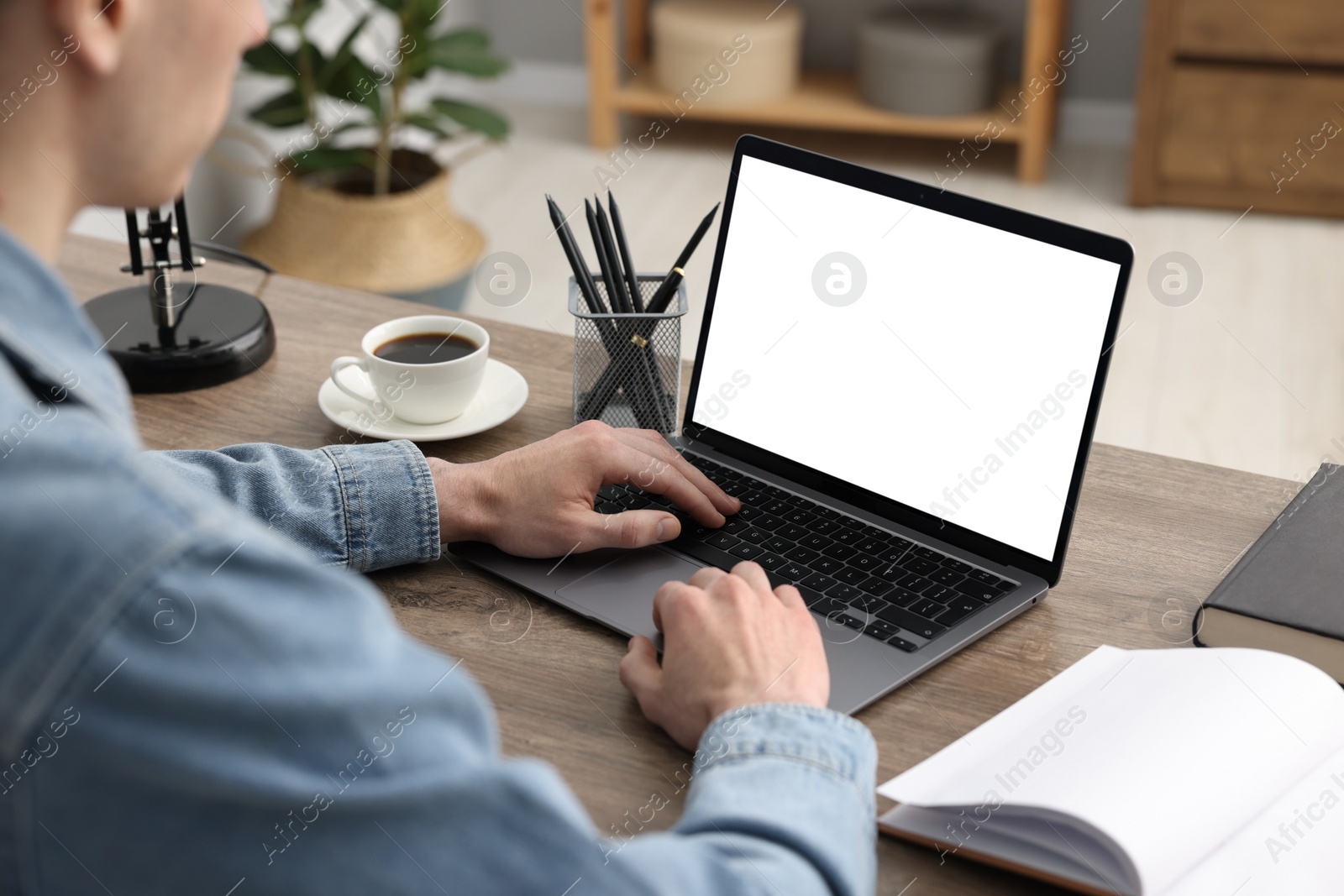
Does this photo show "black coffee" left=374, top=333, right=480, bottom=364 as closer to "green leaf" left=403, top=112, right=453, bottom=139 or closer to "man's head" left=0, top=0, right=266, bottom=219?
"man's head" left=0, top=0, right=266, bottom=219

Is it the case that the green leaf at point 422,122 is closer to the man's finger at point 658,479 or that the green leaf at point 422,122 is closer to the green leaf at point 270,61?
the green leaf at point 270,61

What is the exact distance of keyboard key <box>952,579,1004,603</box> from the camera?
0.92m

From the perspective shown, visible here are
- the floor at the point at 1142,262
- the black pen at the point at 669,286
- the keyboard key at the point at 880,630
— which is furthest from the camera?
the floor at the point at 1142,262

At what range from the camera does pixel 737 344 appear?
3.65ft

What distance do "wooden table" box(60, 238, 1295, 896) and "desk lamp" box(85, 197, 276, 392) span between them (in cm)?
2

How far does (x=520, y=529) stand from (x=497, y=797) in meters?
0.47

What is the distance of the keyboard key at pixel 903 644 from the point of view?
0.87m

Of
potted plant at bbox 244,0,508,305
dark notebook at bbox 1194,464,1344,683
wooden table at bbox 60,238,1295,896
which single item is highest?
dark notebook at bbox 1194,464,1344,683

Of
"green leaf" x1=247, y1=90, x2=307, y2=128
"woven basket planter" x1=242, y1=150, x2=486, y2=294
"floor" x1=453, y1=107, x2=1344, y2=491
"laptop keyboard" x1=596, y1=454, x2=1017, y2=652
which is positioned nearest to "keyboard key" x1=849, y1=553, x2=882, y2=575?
Result: "laptop keyboard" x1=596, y1=454, x2=1017, y2=652

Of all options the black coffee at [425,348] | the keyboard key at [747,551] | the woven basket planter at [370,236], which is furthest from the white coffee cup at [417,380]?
the woven basket planter at [370,236]

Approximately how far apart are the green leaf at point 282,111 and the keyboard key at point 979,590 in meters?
2.37

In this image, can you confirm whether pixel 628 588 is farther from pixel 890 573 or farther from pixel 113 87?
pixel 113 87

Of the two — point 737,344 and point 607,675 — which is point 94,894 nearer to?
point 607,675

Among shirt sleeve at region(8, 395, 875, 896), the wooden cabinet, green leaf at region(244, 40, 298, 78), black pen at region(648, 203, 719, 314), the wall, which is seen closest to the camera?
shirt sleeve at region(8, 395, 875, 896)
